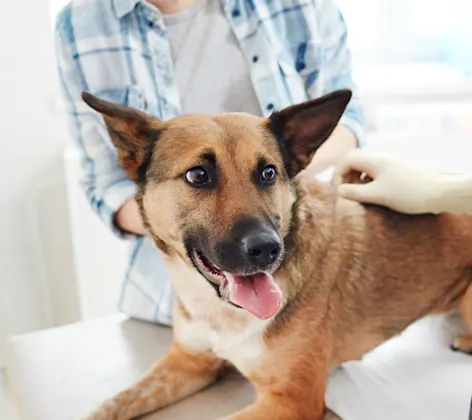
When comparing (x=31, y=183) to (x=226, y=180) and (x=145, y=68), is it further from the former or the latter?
(x=226, y=180)

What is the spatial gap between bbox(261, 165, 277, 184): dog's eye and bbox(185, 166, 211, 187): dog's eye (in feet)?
0.27

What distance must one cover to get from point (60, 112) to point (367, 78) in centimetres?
108

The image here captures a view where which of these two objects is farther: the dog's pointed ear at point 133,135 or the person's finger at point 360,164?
the person's finger at point 360,164

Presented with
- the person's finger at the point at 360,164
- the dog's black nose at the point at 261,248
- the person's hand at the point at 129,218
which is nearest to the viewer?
the dog's black nose at the point at 261,248

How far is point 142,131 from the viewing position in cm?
101

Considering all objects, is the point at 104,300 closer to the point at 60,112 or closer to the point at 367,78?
the point at 60,112

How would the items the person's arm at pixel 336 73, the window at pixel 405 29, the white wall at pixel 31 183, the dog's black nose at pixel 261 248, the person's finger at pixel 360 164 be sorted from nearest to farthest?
1. the dog's black nose at pixel 261 248
2. the person's finger at pixel 360 164
3. the person's arm at pixel 336 73
4. the white wall at pixel 31 183
5. the window at pixel 405 29

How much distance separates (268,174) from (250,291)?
0.18 meters

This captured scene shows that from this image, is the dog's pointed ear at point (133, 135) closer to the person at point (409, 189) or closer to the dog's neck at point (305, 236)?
the dog's neck at point (305, 236)

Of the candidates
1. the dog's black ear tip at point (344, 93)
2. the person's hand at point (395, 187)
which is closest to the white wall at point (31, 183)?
the person's hand at point (395, 187)

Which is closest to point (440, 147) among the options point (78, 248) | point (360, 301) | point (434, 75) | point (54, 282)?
point (434, 75)

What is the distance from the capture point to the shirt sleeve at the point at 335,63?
4.69ft

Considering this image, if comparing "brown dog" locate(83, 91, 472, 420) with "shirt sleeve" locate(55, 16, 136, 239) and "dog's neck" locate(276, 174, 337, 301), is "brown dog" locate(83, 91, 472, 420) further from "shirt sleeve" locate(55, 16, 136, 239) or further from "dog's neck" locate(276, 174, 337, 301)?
"shirt sleeve" locate(55, 16, 136, 239)

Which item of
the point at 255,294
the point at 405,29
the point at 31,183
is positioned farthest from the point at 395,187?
the point at 405,29
